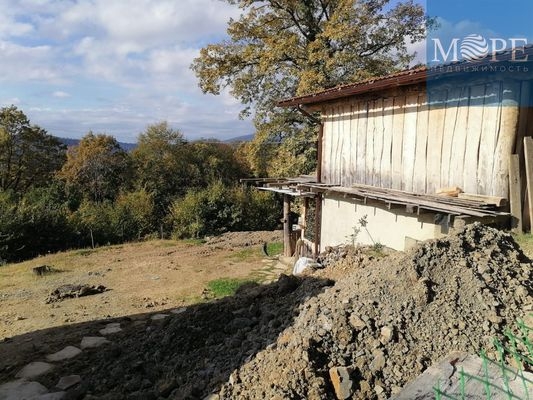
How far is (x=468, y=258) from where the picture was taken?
4.36m

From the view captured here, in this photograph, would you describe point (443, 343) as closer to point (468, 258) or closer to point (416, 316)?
point (416, 316)

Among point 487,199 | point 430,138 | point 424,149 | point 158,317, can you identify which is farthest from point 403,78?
point 158,317

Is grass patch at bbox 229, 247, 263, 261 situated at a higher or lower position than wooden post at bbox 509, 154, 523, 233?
lower

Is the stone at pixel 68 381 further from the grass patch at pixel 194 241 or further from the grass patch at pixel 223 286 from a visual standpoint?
the grass patch at pixel 194 241

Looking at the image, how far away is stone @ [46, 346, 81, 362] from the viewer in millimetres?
5676

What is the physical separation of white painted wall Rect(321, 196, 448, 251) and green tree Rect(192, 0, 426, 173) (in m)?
5.76

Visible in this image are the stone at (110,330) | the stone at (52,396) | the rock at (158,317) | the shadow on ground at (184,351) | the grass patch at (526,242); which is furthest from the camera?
the rock at (158,317)

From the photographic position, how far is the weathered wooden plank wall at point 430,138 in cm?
612

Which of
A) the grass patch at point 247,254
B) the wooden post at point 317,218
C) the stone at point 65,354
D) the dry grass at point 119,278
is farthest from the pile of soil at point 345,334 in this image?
the grass patch at point 247,254

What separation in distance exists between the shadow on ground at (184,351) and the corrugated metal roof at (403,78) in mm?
3605

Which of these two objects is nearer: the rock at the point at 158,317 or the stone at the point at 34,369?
the stone at the point at 34,369

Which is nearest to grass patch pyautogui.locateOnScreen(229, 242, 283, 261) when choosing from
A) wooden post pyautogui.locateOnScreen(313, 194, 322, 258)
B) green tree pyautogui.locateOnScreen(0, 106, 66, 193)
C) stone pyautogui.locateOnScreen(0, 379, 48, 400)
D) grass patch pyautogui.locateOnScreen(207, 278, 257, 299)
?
grass patch pyautogui.locateOnScreen(207, 278, 257, 299)

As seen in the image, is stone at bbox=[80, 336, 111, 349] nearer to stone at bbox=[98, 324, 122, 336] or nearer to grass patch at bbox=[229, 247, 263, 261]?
stone at bbox=[98, 324, 122, 336]

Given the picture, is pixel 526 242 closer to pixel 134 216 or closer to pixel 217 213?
pixel 217 213
